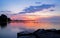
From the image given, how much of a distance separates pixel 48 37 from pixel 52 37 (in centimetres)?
14

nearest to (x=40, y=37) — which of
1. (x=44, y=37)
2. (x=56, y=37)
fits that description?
(x=44, y=37)

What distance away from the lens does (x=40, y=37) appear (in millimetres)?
6035

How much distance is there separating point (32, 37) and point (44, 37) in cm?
69

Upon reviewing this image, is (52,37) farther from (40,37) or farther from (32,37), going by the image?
(32,37)

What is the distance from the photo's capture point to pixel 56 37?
19.2 ft

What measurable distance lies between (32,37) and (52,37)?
1003 millimetres

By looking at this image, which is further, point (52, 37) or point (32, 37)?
point (32, 37)

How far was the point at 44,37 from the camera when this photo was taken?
592 cm

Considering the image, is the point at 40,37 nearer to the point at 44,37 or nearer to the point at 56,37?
the point at 44,37

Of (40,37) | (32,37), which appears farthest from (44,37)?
(32,37)

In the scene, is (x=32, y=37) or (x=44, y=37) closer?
(x=44, y=37)

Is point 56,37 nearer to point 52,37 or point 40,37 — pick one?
point 52,37

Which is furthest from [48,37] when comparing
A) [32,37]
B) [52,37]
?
[32,37]

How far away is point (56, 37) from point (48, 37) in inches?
11.7
